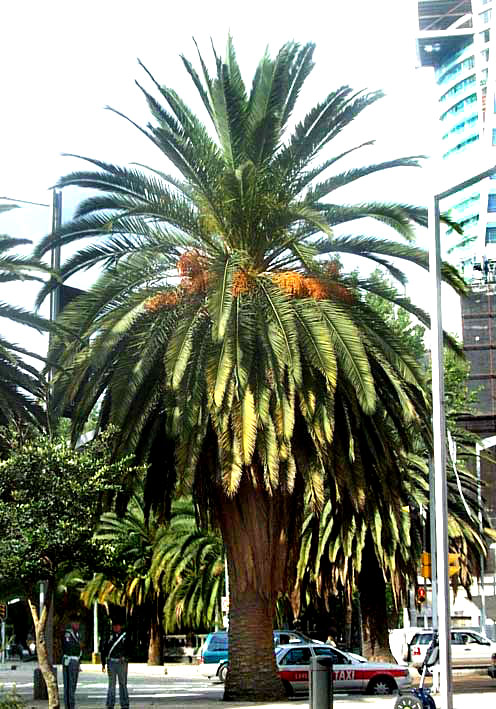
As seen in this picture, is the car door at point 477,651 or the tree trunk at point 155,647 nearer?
the car door at point 477,651

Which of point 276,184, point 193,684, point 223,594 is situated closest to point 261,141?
point 276,184

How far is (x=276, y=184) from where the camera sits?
23969 mm

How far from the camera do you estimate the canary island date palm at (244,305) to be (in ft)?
73.3

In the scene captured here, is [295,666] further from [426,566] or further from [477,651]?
[477,651]

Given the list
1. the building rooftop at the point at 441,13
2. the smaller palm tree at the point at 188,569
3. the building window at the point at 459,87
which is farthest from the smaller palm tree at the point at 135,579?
the building window at the point at 459,87

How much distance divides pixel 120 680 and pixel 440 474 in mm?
10451

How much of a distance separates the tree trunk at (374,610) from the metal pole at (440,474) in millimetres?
21498

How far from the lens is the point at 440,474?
15.0m

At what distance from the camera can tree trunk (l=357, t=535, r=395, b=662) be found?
36656 mm

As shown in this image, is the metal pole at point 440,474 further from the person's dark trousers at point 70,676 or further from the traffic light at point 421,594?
the traffic light at point 421,594

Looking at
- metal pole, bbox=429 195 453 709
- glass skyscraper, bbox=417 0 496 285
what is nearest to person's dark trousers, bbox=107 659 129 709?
metal pole, bbox=429 195 453 709

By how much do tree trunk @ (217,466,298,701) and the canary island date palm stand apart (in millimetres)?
39

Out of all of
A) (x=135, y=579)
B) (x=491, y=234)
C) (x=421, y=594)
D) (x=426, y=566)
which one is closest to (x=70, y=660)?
(x=426, y=566)

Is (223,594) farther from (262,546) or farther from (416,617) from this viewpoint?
(262,546)
